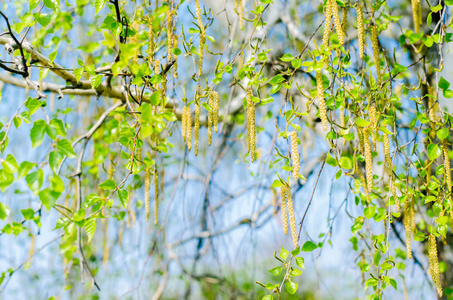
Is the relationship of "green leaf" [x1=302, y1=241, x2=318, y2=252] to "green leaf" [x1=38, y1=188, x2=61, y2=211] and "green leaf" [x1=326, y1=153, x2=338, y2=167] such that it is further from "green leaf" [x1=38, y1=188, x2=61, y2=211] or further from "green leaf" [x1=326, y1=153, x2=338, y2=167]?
"green leaf" [x1=38, y1=188, x2=61, y2=211]

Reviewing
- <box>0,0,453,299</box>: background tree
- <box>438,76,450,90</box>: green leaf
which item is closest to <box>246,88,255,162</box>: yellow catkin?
<box>0,0,453,299</box>: background tree

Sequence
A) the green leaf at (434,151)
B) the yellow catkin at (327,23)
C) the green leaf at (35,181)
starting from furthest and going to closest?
the green leaf at (434,151)
the yellow catkin at (327,23)
the green leaf at (35,181)

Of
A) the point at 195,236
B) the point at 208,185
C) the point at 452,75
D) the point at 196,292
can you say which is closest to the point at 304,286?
the point at 196,292

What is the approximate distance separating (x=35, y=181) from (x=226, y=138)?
1.46 metres

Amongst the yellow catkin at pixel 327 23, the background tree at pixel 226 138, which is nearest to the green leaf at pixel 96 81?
the background tree at pixel 226 138

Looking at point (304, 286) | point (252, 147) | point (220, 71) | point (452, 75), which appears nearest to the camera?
point (252, 147)

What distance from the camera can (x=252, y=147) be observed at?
36.3 inches

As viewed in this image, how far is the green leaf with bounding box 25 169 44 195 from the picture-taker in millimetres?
666

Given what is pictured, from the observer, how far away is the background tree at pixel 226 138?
979 millimetres

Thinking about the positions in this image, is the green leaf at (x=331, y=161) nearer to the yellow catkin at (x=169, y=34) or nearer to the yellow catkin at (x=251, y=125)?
the yellow catkin at (x=251, y=125)

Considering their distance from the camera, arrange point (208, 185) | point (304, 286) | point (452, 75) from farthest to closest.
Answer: point (304, 286), point (208, 185), point (452, 75)

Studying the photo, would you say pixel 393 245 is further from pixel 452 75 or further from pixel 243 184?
pixel 452 75

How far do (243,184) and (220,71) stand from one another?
129 cm

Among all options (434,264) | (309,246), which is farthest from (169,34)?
(434,264)
